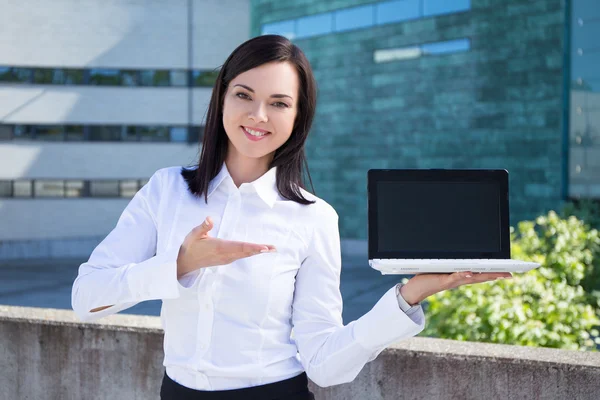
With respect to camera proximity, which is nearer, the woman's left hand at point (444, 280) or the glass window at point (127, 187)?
the woman's left hand at point (444, 280)

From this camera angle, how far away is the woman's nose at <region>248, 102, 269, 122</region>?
2.00 metres

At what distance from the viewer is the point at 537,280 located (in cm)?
523

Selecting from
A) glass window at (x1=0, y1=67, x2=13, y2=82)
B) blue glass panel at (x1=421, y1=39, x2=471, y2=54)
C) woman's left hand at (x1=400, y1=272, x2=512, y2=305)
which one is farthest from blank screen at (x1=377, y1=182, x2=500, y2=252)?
glass window at (x1=0, y1=67, x2=13, y2=82)

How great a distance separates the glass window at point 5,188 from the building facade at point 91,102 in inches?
1.3

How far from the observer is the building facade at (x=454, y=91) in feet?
56.0

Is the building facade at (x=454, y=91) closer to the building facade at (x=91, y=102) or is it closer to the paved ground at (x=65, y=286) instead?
the paved ground at (x=65, y=286)

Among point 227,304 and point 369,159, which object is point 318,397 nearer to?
point 227,304

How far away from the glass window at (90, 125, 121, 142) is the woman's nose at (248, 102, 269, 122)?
27542 mm

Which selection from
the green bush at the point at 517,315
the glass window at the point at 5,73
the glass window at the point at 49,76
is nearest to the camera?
the green bush at the point at 517,315

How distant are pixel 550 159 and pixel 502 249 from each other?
16418mm

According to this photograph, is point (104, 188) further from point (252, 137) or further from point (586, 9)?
point (252, 137)

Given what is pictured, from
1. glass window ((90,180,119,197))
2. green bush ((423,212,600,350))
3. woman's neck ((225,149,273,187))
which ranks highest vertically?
woman's neck ((225,149,273,187))

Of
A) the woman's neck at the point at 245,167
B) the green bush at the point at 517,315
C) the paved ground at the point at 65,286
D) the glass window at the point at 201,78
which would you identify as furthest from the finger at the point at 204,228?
the glass window at the point at 201,78

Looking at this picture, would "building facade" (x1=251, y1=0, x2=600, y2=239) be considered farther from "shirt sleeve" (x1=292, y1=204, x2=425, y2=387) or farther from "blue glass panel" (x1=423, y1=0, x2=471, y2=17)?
"shirt sleeve" (x1=292, y1=204, x2=425, y2=387)
